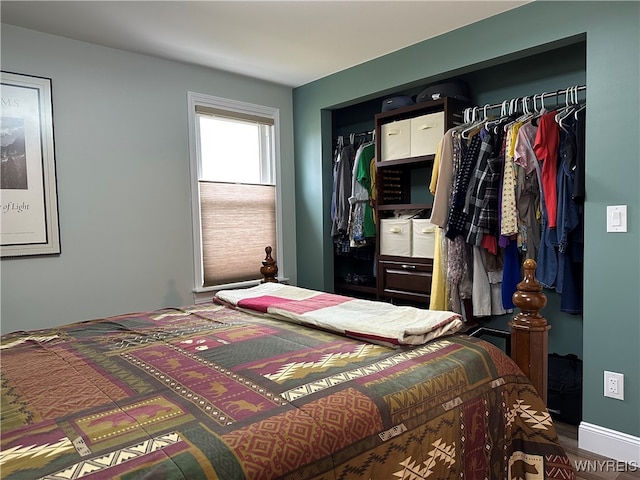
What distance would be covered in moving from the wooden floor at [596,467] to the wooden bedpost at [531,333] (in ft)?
2.69

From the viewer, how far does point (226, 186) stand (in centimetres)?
363

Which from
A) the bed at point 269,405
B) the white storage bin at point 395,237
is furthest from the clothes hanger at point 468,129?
the bed at point 269,405

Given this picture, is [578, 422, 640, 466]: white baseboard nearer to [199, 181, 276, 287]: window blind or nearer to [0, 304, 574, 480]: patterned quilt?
[0, 304, 574, 480]: patterned quilt

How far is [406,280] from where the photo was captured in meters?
3.26

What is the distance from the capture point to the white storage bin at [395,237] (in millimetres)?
3238

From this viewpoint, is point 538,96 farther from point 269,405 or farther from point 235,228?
point 269,405

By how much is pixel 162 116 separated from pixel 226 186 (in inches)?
28.2

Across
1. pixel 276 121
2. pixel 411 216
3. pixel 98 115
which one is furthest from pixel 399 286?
pixel 98 115

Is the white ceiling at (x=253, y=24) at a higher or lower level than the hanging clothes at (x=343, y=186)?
higher

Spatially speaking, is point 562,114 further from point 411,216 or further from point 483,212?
point 411,216

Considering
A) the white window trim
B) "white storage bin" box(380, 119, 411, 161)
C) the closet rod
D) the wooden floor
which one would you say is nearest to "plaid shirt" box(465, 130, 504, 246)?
the closet rod

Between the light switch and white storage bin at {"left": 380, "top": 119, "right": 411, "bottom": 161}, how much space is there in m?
1.38

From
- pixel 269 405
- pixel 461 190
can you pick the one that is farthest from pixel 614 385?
pixel 269 405

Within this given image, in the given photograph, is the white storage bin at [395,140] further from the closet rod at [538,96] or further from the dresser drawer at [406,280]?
the dresser drawer at [406,280]
